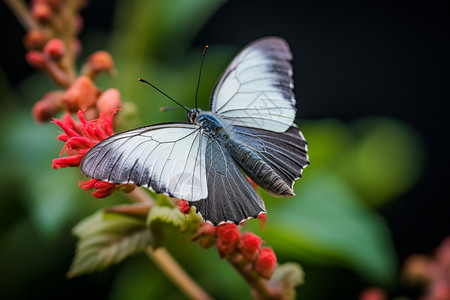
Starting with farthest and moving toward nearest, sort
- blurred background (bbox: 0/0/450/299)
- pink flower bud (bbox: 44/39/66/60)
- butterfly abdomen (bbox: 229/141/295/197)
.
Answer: blurred background (bbox: 0/0/450/299), pink flower bud (bbox: 44/39/66/60), butterfly abdomen (bbox: 229/141/295/197)

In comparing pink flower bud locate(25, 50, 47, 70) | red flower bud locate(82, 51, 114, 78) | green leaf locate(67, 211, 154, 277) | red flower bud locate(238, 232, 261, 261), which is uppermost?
pink flower bud locate(25, 50, 47, 70)

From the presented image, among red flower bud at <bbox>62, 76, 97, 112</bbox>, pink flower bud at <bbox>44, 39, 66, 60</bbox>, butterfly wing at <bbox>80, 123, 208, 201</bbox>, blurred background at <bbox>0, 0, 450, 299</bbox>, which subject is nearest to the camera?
butterfly wing at <bbox>80, 123, 208, 201</bbox>

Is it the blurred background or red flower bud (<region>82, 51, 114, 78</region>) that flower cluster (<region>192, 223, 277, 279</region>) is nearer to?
the blurred background

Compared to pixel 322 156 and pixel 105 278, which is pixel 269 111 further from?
pixel 105 278

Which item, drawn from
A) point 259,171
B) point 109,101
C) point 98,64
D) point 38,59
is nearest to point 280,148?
point 259,171

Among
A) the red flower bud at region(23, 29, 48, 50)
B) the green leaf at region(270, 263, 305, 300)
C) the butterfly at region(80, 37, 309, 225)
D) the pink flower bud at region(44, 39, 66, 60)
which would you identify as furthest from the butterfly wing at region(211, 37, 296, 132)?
the red flower bud at region(23, 29, 48, 50)

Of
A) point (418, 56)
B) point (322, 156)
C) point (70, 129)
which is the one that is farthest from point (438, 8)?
point (70, 129)

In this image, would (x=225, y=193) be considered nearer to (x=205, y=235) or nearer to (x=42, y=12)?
(x=205, y=235)
